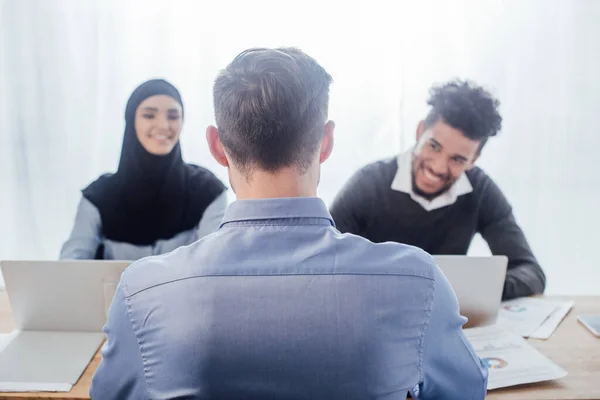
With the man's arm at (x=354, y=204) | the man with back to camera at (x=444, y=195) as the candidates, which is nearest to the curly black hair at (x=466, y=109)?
the man with back to camera at (x=444, y=195)

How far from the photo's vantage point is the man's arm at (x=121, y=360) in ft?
2.60

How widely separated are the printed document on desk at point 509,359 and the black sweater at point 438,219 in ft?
1.96

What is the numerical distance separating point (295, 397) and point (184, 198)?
1436mm

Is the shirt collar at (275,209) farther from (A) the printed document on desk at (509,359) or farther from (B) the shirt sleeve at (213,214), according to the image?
(B) the shirt sleeve at (213,214)

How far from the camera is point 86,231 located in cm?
209

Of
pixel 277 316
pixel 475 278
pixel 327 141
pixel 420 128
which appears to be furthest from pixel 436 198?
pixel 277 316

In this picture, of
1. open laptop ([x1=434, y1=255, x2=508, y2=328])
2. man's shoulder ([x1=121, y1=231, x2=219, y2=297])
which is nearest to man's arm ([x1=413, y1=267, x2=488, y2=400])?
man's shoulder ([x1=121, y1=231, x2=219, y2=297])

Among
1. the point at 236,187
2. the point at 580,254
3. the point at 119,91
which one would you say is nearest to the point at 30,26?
the point at 119,91

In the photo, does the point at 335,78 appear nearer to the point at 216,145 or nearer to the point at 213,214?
the point at 213,214

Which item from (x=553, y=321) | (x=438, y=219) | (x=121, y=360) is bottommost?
(x=553, y=321)

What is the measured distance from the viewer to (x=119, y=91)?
6.59 feet

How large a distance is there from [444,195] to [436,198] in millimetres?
32

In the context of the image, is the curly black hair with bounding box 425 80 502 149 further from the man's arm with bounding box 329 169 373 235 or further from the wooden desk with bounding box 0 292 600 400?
the wooden desk with bounding box 0 292 600 400

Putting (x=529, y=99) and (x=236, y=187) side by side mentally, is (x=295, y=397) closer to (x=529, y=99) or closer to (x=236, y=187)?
(x=236, y=187)
